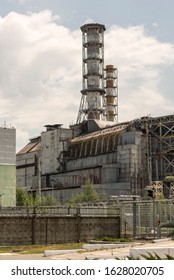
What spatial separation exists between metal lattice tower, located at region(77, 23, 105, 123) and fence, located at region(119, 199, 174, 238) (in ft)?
243

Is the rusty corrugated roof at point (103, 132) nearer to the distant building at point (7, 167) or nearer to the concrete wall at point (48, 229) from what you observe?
the distant building at point (7, 167)

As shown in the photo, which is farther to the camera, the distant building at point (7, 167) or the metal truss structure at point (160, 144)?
the metal truss structure at point (160, 144)

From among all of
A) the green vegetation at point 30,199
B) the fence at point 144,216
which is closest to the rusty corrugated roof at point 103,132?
the green vegetation at point 30,199

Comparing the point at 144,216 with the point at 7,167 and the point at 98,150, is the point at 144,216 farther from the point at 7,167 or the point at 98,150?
the point at 98,150

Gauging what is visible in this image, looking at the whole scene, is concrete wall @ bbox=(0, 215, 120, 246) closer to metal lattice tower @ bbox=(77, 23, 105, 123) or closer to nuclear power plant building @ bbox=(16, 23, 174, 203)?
nuclear power plant building @ bbox=(16, 23, 174, 203)

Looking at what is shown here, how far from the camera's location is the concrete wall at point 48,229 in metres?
43.8

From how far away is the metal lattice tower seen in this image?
12300 cm

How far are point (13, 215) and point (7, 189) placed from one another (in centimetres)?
3357

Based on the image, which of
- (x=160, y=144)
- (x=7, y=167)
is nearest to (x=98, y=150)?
(x=160, y=144)

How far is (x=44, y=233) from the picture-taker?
44656mm

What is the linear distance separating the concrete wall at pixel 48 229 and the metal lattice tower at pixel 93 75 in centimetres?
7623

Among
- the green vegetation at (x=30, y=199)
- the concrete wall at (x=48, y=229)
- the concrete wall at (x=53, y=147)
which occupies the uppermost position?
the concrete wall at (x=53, y=147)
